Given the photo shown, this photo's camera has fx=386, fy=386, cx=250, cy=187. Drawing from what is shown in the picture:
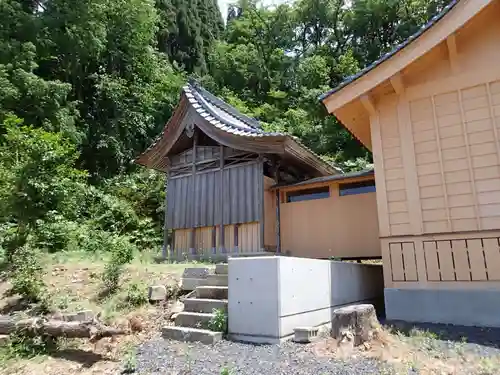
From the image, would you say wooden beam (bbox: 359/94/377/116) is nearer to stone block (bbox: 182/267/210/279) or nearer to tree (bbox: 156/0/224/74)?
stone block (bbox: 182/267/210/279)

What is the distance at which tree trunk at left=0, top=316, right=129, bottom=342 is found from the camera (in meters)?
4.99

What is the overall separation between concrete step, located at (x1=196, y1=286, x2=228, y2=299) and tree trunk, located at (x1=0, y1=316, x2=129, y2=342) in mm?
1259

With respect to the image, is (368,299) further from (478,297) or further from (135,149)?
(135,149)

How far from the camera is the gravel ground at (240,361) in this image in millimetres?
3861

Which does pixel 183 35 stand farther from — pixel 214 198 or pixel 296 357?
pixel 296 357

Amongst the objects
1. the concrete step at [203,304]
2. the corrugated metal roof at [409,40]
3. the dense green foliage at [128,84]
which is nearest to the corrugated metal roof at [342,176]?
the corrugated metal roof at [409,40]

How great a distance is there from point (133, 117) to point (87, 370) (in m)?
21.3

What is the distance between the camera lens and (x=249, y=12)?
1278 inches

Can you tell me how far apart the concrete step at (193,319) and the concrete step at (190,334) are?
138 millimetres

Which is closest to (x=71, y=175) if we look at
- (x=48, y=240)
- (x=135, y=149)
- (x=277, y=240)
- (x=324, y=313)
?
(x=48, y=240)

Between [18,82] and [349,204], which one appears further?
[18,82]

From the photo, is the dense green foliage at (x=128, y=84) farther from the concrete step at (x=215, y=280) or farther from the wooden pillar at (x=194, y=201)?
the wooden pillar at (x=194, y=201)

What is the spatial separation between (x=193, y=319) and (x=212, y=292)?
661 millimetres

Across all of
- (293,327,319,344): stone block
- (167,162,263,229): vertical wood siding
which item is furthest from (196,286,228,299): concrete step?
(167,162,263,229): vertical wood siding
